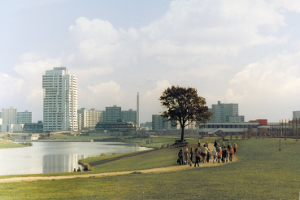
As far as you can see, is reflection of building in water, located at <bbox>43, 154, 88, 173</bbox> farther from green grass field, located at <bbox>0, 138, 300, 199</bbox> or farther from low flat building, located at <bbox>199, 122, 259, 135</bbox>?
low flat building, located at <bbox>199, 122, 259, 135</bbox>

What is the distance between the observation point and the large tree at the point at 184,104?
65.0m

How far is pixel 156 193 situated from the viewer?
1995cm

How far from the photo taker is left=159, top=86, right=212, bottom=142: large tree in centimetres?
6500

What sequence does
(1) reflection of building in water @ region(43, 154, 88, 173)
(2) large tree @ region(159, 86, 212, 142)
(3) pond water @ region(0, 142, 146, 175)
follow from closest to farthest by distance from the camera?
(1) reflection of building in water @ region(43, 154, 88, 173) < (3) pond water @ region(0, 142, 146, 175) < (2) large tree @ region(159, 86, 212, 142)

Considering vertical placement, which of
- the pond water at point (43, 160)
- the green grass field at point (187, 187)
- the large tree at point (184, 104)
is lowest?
the pond water at point (43, 160)

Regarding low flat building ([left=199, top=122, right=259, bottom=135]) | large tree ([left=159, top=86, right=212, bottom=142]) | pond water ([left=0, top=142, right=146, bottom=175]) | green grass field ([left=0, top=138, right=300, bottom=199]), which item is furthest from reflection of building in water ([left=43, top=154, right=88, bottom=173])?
low flat building ([left=199, top=122, right=259, bottom=135])

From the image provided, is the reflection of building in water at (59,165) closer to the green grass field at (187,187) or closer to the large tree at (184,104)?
the large tree at (184,104)

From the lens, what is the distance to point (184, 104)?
65250 millimetres

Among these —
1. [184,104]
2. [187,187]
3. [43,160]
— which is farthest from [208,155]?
[43,160]

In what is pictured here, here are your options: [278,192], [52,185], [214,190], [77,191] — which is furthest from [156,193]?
[52,185]

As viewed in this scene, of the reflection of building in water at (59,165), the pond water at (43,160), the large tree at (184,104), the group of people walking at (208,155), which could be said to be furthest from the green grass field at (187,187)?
the large tree at (184,104)

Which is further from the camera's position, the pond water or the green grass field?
the pond water

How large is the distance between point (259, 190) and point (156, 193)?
20.2ft

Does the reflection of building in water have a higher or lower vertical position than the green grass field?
lower
